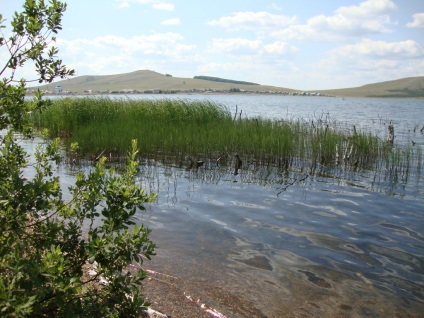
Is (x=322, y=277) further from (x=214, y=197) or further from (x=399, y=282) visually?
(x=214, y=197)

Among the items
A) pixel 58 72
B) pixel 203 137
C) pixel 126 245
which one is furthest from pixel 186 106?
pixel 126 245

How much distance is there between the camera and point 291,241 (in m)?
7.63

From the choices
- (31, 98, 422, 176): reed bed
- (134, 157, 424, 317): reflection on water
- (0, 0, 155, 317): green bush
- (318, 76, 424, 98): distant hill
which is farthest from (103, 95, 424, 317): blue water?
(318, 76, 424, 98): distant hill

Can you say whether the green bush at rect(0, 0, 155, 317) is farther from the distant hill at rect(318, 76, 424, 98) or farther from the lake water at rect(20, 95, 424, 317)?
the distant hill at rect(318, 76, 424, 98)

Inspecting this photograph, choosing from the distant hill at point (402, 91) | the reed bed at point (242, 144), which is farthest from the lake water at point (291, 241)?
the distant hill at point (402, 91)

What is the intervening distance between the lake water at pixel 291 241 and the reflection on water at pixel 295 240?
21 mm

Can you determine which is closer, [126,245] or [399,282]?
[126,245]

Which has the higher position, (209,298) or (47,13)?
(47,13)

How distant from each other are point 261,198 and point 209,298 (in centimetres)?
555

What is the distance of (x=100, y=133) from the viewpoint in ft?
50.6

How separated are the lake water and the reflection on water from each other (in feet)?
0.07

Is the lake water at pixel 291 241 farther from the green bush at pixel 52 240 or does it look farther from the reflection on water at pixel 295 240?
the green bush at pixel 52 240

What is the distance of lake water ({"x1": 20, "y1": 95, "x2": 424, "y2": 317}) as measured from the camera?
544 centimetres

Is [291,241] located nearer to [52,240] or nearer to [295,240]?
[295,240]
